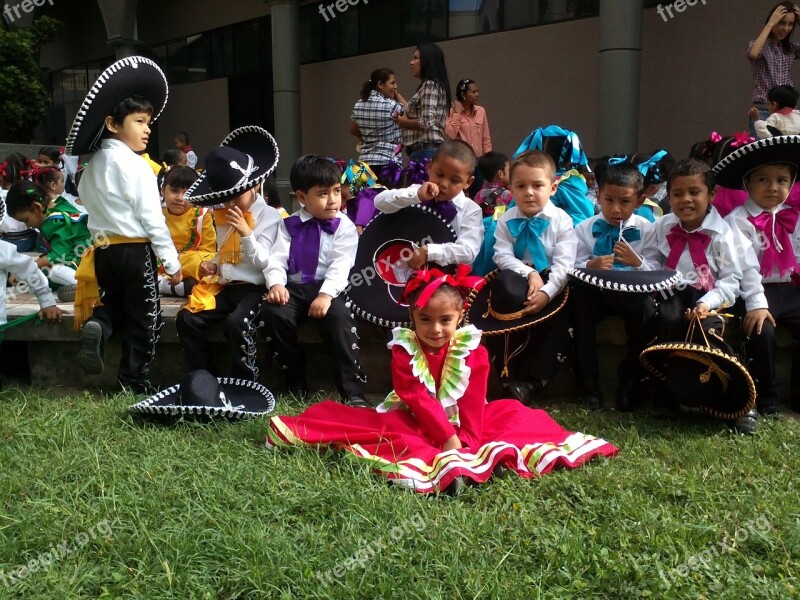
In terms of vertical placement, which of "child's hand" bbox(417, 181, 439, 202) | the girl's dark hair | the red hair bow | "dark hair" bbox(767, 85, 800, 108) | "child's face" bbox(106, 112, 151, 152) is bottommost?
the red hair bow

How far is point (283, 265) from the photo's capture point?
4.15 meters

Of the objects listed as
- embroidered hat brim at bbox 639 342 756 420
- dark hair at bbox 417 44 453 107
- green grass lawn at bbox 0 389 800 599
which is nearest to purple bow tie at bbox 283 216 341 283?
green grass lawn at bbox 0 389 800 599

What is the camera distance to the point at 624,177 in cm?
390

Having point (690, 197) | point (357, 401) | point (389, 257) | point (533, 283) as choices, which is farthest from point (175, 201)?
point (690, 197)

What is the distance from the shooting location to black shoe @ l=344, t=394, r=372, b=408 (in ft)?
12.7

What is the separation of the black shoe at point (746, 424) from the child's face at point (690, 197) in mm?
945

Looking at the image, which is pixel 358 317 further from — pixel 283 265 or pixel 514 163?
pixel 514 163

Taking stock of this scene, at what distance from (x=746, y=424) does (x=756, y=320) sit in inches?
19.6

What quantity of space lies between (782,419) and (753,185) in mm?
1126

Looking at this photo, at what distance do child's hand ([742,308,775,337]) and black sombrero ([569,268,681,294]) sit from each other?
360mm

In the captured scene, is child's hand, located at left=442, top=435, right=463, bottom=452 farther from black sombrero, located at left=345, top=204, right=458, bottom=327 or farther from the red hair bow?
black sombrero, located at left=345, top=204, right=458, bottom=327

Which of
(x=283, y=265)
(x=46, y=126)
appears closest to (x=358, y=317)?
(x=283, y=265)

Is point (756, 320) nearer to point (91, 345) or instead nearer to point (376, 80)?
point (91, 345)

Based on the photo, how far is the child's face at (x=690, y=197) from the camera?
373cm
